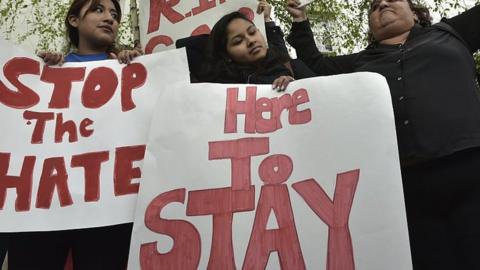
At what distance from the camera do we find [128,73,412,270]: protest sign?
4.22 feet

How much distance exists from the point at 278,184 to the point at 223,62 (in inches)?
31.9

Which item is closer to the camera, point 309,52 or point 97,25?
point 97,25

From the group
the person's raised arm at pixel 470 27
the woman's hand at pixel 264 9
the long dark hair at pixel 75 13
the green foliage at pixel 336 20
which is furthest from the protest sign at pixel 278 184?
the green foliage at pixel 336 20

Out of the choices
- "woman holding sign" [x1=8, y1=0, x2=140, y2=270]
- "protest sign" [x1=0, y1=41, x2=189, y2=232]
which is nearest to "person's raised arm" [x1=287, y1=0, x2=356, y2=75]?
"protest sign" [x1=0, y1=41, x2=189, y2=232]

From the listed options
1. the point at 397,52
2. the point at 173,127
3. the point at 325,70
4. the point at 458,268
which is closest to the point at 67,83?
the point at 173,127

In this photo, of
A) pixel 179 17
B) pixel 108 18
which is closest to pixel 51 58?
pixel 108 18

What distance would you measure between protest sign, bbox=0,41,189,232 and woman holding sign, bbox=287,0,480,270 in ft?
2.64

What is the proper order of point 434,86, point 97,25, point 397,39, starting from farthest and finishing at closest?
1. point 97,25
2. point 397,39
3. point 434,86

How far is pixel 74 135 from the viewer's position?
64.3 inches

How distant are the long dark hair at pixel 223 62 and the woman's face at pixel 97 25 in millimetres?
426

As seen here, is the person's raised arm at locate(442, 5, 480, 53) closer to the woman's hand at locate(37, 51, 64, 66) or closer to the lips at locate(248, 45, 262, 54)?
the lips at locate(248, 45, 262, 54)

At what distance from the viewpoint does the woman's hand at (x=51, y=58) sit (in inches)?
70.6

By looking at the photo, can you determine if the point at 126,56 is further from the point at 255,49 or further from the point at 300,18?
the point at 300,18

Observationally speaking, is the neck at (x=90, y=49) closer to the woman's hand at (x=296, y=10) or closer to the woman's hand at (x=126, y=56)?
the woman's hand at (x=126, y=56)
